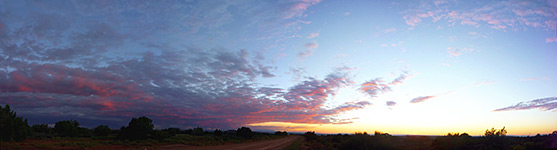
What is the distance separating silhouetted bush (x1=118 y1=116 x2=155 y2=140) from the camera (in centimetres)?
3588

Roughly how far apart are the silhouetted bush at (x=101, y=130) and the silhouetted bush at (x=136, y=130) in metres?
8.37

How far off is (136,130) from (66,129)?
9.75m

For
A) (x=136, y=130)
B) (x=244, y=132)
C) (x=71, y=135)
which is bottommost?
(x=244, y=132)

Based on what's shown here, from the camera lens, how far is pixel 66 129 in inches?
1442

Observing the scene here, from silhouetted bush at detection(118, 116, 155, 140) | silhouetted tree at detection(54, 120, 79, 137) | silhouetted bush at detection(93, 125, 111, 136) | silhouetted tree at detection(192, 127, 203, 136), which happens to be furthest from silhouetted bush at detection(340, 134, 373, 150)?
silhouetted tree at detection(192, 127, 203, 136)

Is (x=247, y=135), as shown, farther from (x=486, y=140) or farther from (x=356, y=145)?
(x=486, y=140)

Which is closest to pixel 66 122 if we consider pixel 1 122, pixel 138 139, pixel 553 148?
pixel 138 139

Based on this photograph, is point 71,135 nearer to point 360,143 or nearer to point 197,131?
point 197,131

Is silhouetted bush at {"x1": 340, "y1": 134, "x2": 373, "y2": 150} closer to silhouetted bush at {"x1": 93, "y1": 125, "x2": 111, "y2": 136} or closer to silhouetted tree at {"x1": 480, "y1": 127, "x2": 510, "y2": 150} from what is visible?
silhouetted tree at {"x1": 480, "y1": 127, "x2": 510, "y2": 150}

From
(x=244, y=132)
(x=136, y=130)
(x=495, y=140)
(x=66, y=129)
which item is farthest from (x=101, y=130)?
(x=495, y=140)

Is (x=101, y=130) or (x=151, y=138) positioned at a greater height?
(x=101, y=130)

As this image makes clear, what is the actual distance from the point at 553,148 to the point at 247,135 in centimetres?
6095

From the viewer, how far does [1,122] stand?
22500 millimetres

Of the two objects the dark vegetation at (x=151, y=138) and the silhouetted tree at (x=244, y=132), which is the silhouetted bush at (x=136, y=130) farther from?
the silhouetted tree at (x=244, y=132)
